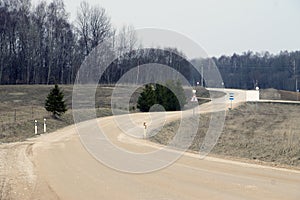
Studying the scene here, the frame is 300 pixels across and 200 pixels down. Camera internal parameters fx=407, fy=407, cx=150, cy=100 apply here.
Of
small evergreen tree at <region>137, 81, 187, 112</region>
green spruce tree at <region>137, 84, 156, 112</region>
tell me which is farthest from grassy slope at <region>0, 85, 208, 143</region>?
small evergreen tree at <region>137, 81, 187, 112</region>

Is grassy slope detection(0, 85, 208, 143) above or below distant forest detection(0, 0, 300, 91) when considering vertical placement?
below

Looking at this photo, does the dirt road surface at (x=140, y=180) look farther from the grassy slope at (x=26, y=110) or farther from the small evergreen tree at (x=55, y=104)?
the small evergreen tree at (x=55, y=104)

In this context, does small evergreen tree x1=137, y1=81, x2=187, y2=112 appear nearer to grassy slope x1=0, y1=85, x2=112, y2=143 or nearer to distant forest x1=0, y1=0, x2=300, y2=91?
grassy slope x1=0, y1=85, x2=112, y2=143

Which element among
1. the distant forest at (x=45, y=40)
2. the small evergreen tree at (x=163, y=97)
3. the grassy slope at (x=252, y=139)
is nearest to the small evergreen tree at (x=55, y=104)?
the small evergreen tree at (x=163, y=97)

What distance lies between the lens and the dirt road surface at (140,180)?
8.84 meters

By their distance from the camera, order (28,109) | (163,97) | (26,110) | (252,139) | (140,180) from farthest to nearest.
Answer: (163,97), (28,109), (26,110), (252,139), (140,180)

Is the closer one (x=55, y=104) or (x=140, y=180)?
(x=140, y=180)

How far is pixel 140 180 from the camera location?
1040 cm

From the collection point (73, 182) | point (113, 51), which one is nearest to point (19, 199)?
point (73, 182)

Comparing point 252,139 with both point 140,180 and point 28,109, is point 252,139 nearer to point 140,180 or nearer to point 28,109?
point 140,180

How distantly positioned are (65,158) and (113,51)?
1614 inches

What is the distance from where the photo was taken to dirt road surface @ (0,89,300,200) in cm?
884

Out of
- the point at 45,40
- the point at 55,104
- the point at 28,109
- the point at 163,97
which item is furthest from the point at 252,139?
the point at 45,40

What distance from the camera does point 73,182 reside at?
10.2m
